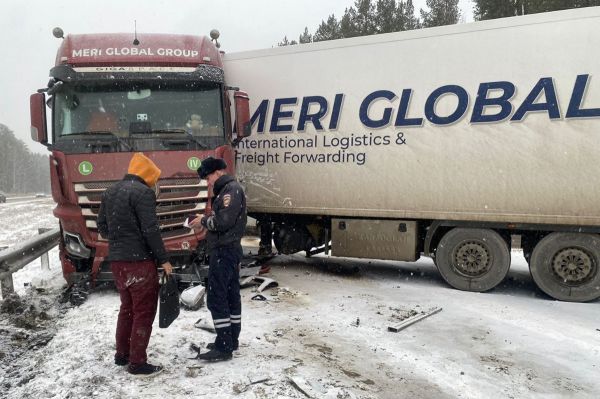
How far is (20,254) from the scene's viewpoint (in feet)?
22.3

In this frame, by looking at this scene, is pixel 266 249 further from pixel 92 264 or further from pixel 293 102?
pixel 92 264

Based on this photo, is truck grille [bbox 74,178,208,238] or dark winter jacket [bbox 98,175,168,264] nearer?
dark winter jacket [bbox 98,175,168,264]

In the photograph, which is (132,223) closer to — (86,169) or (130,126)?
(86,169)

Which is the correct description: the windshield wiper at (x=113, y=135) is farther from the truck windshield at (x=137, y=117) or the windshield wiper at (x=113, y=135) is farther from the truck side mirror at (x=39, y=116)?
the truck side mirror at (x=39, y=116)

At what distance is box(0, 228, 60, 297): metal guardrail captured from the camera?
627 centimetres

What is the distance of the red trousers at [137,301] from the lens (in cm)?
400

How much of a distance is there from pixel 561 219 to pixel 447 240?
1604 mm

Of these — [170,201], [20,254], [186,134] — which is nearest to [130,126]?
[186,134]

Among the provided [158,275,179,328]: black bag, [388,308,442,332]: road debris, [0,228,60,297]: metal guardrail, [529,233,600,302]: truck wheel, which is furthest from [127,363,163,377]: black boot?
[529,233,600,302]: truck wheel

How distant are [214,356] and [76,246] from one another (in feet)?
10.6

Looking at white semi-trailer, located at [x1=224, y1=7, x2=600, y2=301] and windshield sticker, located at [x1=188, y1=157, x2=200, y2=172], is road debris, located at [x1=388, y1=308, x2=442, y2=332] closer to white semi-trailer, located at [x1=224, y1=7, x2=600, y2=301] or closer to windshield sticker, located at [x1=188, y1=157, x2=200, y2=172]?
white semi-trailer, located at [x1=224, y1=7, x2=600, y2=301]

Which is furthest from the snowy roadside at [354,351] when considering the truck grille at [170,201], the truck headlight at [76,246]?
the truck grille at [170,201]

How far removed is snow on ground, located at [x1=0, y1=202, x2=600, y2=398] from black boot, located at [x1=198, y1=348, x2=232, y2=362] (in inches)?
2.9

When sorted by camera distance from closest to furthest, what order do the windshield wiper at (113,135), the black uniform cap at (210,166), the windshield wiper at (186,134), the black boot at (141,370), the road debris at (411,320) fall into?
the black boot at (141,370), the black uniform cap at (210,166), the road debris at (411,320), the windshield wiper at (113,135), the windshield wiper at (186,134)
